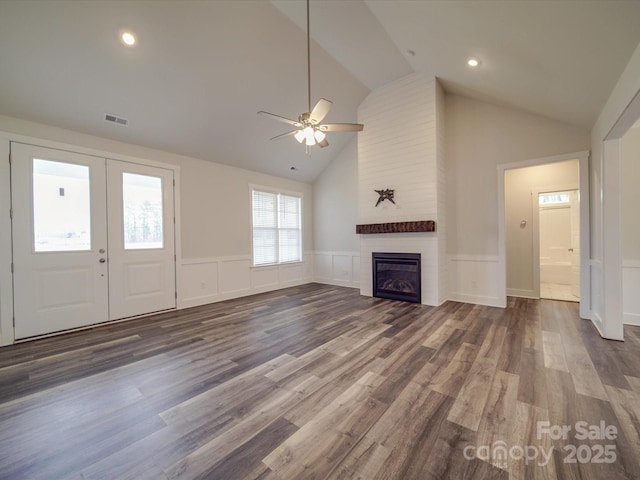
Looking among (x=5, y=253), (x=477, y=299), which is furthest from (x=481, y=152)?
(x=5, y=253)

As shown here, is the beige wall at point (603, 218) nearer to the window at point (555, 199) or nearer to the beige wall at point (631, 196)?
the beige wall at point (631, 196)

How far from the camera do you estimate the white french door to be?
3.42 m

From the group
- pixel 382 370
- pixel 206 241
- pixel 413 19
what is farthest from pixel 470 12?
pixel 206 241

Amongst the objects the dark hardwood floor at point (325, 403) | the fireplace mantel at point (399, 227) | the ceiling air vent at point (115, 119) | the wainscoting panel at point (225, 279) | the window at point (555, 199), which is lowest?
the dark hardwood floor at point (325, 403)

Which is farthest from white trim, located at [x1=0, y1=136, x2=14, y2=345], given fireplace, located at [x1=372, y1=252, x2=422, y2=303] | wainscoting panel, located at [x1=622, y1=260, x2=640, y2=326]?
wainscoting panel, located at [x1=622, y1=260, x2=640, y2=326]

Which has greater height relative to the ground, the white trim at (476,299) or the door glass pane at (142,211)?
the door glass pane at (142,211)

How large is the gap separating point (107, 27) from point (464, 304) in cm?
632

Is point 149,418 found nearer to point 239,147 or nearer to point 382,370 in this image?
point 382,370

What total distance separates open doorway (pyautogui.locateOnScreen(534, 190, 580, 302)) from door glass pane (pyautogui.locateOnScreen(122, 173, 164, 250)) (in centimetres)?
797

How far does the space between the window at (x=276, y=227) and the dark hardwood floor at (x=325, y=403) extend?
288cm

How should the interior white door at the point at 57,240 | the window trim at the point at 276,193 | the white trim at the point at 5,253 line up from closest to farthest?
the white trim at the point at 5,253, the interior white door at the point at 57,240, the window trim at the point at 276,193

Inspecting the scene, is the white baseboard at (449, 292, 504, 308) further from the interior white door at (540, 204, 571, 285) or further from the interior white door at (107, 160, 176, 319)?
the interior white door at (107, 160, 176, 319)

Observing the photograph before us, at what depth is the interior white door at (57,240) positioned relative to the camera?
3381 millimetres

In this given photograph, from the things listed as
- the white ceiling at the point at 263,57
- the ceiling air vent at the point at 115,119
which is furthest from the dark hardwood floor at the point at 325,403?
the ceiling air vent at the point at 115,119
